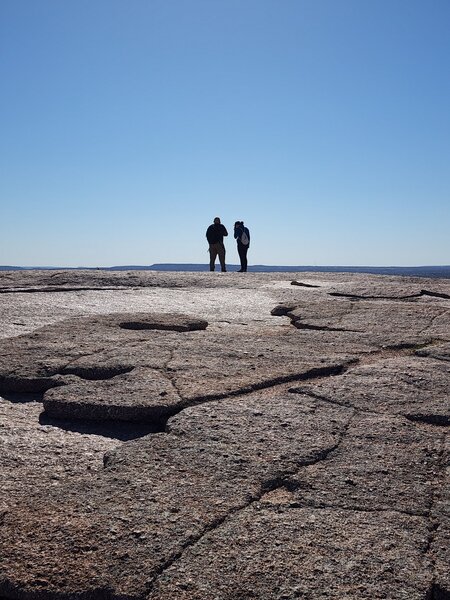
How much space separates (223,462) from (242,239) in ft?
34.6

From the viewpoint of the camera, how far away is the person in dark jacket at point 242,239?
1242cm

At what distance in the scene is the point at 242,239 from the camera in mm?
12422

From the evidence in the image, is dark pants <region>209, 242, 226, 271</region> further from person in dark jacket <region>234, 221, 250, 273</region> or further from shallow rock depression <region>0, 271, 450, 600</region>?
shallow rock depression <region>0, 271, 450, 600</region>

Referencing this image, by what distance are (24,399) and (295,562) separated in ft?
5.24

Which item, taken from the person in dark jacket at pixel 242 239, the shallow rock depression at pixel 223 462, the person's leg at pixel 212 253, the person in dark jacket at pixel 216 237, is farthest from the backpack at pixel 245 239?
the shallow rock depression at pixel 223 462

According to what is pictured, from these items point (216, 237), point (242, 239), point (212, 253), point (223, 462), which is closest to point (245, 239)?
point (242, 239)

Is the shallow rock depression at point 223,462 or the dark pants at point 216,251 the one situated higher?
the dark pants at point 216,251

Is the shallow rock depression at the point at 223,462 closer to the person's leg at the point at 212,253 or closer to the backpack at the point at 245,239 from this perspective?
the person's leg at the point at 212,253

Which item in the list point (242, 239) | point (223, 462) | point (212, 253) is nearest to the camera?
point (223, 462)

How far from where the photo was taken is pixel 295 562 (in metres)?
1.53

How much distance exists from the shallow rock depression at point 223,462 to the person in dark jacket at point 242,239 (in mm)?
8501

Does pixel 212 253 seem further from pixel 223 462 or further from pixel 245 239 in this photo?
pixel 223 462

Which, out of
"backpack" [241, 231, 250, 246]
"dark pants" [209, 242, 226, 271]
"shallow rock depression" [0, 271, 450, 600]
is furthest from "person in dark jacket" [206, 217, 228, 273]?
"shallow rock depression" [0, 271, 450, 600]

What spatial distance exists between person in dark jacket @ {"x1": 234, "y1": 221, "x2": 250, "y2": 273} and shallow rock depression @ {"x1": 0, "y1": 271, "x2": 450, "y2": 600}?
27.9 feet
